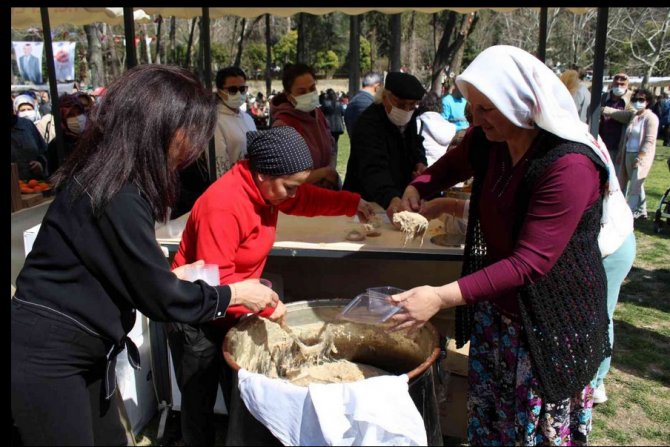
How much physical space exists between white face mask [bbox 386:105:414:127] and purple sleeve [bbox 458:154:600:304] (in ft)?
5.50

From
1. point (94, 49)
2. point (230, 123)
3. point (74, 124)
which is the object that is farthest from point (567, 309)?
point (94, 49)

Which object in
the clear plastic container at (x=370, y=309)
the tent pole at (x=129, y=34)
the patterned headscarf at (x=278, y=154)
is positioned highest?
the tent pole at (x=129, y=34)

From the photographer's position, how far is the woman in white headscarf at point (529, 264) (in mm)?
1545

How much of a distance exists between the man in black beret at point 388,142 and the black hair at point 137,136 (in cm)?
156

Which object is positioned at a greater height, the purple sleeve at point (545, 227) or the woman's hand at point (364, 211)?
the purple sleeve at point (545, 227)

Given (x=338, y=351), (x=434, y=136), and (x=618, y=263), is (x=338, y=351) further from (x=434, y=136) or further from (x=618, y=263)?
(x=434, y=136)

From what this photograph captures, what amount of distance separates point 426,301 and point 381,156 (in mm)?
1521

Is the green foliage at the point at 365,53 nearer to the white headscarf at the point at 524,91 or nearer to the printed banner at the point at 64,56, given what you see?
the printed banner at the point at 64,56

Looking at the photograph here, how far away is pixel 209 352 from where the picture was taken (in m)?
2.10

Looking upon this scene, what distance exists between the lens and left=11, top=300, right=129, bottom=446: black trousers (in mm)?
1365

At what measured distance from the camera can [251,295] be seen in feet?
5.50

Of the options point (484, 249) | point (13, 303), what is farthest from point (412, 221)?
point (13, 303)

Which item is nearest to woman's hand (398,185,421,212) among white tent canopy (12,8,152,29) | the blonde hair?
the blonde hair

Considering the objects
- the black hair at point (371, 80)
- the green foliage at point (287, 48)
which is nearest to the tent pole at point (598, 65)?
the black hair at point (371, 80)
